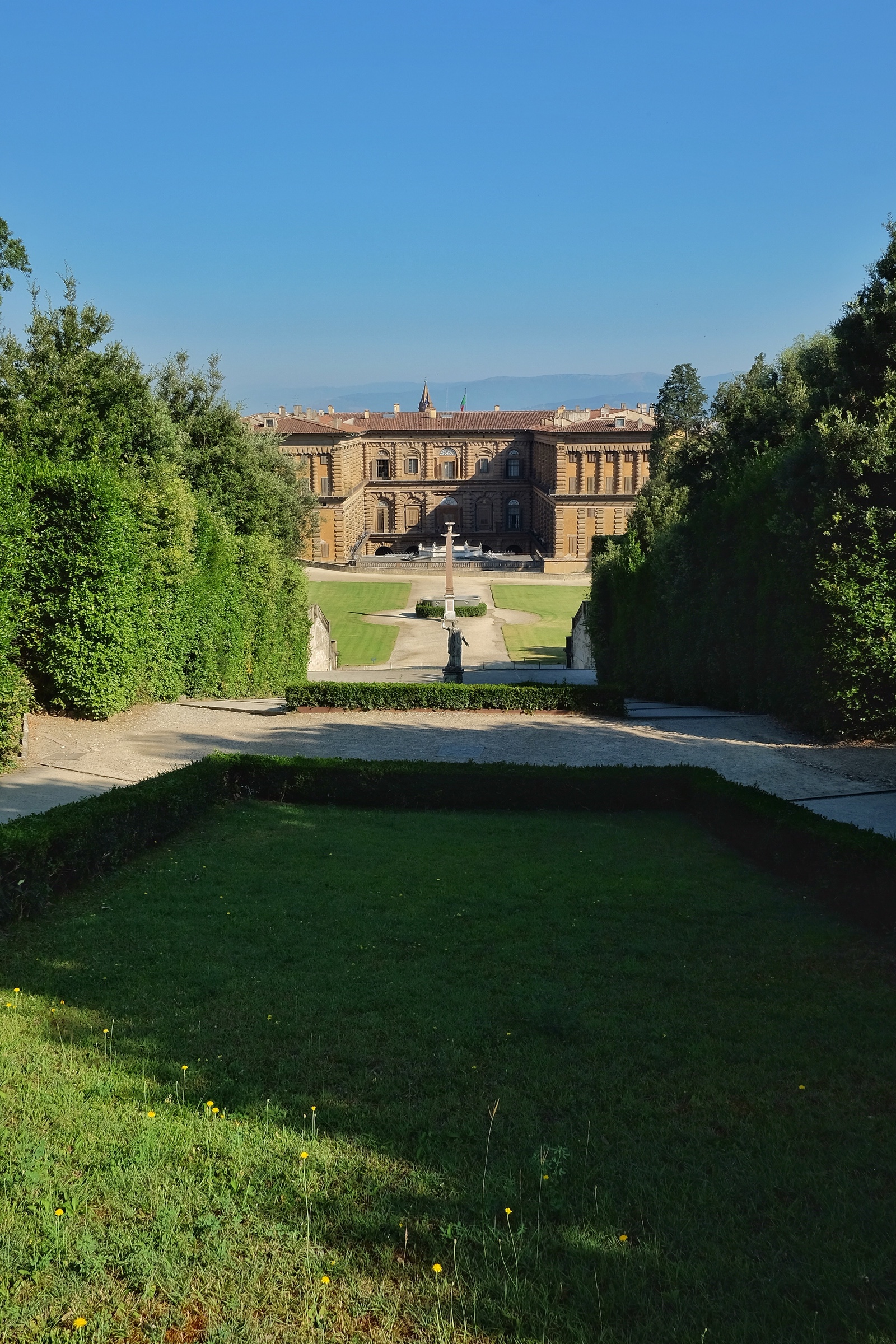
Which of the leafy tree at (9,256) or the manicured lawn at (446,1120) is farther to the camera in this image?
the leafy tree at (9,256)

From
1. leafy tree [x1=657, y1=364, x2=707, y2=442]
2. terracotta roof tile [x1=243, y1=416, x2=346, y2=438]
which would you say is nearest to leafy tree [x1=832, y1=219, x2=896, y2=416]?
leafy tree [x1=657, y1=364, x2=707, y2=442]

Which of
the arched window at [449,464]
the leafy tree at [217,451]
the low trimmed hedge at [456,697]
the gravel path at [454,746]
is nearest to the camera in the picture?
the gravel path at [454,746]

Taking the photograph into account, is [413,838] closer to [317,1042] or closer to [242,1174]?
[317,1042]

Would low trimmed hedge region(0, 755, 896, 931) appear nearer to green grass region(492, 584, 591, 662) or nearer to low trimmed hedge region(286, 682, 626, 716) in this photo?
low trimmed hedge region(286, 682, 626, 716)

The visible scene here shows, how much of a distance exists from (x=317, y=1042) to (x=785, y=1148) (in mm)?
2189

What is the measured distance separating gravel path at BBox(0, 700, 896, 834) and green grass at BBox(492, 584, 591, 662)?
2174 cm

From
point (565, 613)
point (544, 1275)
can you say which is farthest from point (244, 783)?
point (565, 613)

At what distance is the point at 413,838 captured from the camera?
30.5 ft

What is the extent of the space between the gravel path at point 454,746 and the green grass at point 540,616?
71.3 ft

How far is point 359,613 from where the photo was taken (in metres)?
52.8

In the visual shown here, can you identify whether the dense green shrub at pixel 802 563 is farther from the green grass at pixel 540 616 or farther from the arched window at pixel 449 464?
the arched window at pixel 449 464

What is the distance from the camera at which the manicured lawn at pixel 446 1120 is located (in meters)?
3.10

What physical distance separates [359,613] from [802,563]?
39.5m

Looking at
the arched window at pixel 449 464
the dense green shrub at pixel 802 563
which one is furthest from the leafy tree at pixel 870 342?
the arched window at pixel 449 464
